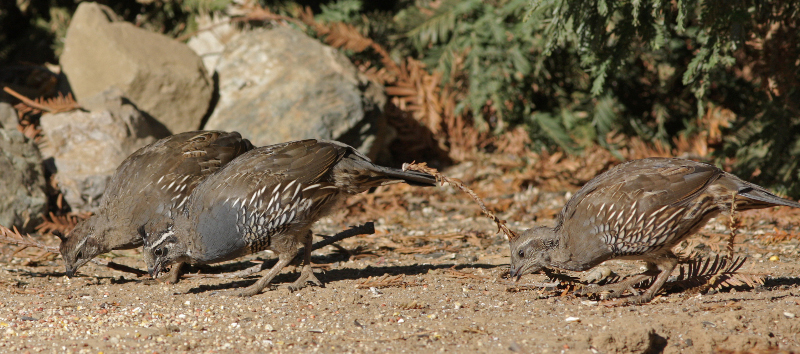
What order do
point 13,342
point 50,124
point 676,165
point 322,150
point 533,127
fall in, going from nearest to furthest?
Answer: point 13,342
point 676,165
point 322,150
point 50,124
point 533,127

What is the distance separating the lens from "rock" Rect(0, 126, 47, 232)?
6.26 meters

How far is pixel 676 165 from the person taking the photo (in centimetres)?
447

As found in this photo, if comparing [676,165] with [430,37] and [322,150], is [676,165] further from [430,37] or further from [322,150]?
[430,37]

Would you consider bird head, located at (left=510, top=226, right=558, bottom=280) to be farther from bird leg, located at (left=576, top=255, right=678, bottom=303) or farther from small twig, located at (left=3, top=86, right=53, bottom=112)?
small twig, located at (left=3, top=86, right=53, bottom=112)

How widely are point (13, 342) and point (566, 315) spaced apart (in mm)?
2943

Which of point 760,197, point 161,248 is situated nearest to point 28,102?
point 161,248

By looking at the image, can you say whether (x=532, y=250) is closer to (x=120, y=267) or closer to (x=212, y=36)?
(x=120, y=267)

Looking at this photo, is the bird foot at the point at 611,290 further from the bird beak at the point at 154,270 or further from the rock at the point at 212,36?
the rock at the point at 212,36

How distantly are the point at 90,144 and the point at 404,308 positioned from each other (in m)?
3.92

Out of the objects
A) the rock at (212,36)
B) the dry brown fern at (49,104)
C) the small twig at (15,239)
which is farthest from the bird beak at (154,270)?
the rock at (212,36)

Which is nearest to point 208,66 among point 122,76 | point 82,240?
point 122,76

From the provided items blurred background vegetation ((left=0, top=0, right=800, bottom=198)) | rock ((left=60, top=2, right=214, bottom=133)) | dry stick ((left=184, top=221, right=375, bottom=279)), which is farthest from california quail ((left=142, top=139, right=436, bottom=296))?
rock ((left=60, top=2, right=214, bottom=133))

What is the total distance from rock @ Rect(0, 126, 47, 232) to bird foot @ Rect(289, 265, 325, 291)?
2.85m

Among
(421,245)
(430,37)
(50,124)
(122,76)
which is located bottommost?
(421,245)
